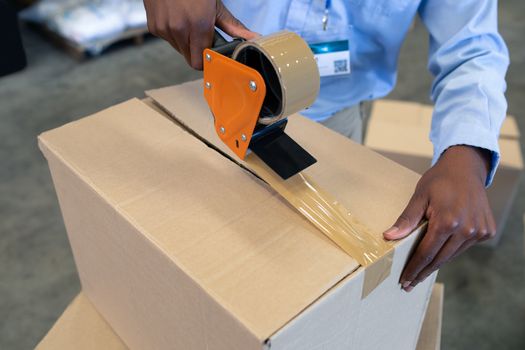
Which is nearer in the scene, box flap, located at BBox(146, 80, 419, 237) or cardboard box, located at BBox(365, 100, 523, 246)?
box flap, located at BBox(146, 80, 419, 237)

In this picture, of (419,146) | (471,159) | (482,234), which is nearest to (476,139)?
(471,159)

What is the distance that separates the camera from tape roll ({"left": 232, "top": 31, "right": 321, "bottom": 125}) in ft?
1.64

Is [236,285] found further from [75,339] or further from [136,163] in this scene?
[75,339]

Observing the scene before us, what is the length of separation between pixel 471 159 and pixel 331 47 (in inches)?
14.6

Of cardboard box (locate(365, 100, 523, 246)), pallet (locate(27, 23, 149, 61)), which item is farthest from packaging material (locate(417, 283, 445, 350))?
pallet (locate(27, 23, 149, 61))

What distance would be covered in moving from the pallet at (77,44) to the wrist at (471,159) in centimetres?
246

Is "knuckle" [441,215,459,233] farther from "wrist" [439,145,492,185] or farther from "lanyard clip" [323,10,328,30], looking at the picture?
"lanyard clip" [323,10,328,30]

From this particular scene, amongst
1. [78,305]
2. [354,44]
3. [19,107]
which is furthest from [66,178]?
[19,107]

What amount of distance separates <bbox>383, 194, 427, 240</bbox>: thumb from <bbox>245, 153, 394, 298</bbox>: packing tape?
14mm

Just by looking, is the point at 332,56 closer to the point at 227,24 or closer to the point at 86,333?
the point at 227,24

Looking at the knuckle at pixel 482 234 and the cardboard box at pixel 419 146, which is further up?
the knuckle at pixel 482 234

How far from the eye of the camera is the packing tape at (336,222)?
546 millimetres

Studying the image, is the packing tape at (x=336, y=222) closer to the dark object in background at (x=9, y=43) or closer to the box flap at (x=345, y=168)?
the box flap at (x=345, y=168)

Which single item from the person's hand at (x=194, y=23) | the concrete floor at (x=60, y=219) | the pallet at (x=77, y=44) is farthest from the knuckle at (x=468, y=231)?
the pallet at (x=77, y=44)
